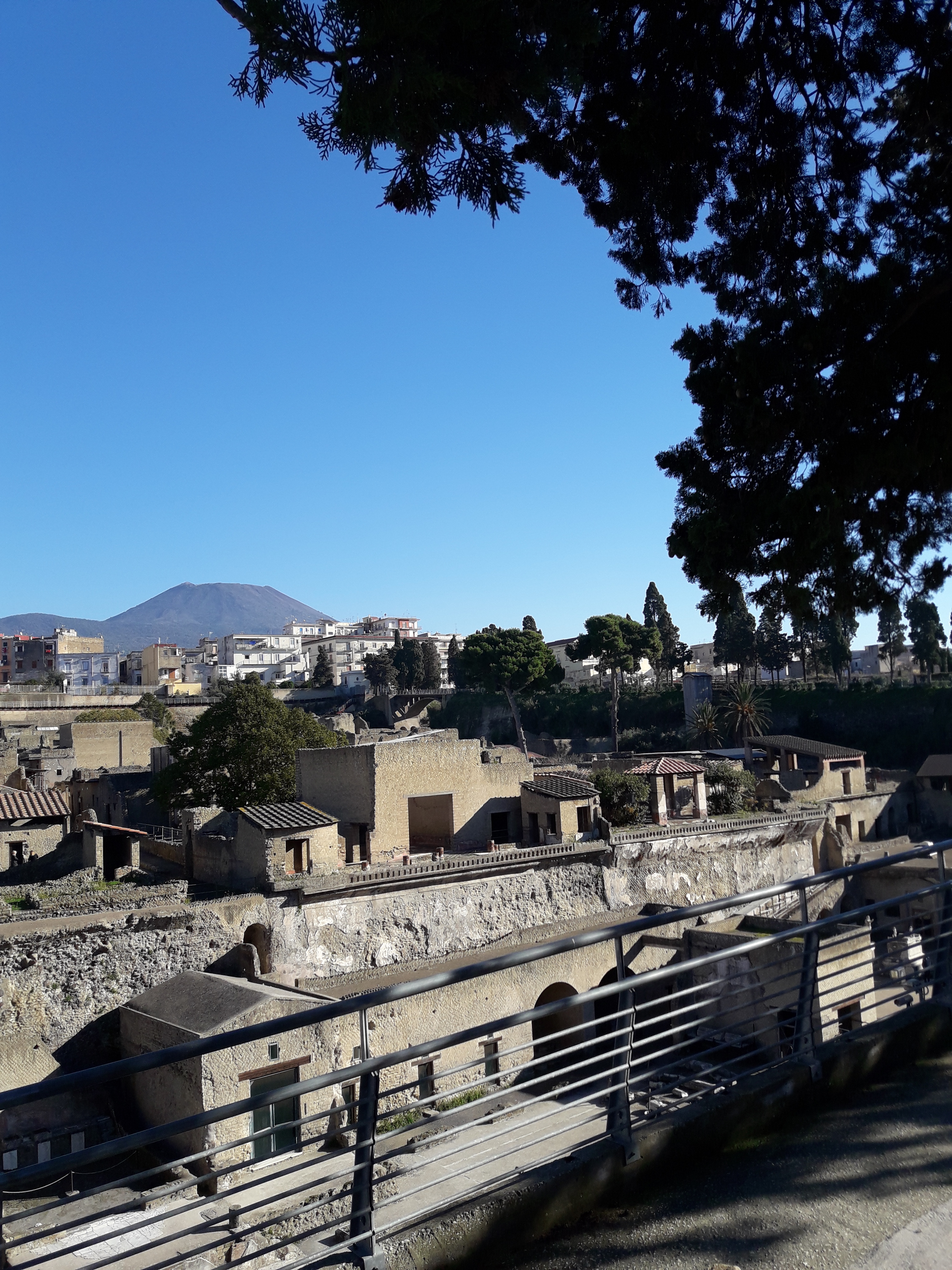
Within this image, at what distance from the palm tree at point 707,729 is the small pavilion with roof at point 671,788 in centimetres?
2050

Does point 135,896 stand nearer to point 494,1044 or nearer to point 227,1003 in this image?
point 227,1003

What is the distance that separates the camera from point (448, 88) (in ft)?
19.5

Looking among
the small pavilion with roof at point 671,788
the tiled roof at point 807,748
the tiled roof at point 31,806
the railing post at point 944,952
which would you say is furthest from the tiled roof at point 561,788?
the railing post at point 944,952

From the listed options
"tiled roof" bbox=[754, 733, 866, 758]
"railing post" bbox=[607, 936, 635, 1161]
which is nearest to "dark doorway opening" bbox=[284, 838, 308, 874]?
"railing post" bbox=[607, 936, 635, 1161]

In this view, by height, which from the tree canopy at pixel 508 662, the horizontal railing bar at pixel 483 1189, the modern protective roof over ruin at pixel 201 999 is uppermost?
the tree canopy at pixel 508 662

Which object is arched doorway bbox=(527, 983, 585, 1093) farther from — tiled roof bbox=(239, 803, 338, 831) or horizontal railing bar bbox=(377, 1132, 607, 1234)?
horizontal railing bar bbox=(377, 1132, 607, 1234)

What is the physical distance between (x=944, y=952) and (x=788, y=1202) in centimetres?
216

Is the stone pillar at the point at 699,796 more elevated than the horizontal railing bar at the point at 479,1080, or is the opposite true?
the horizontal railing bar at the point at 479,1080

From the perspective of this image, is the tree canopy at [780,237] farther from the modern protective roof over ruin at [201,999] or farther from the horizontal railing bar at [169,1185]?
the modern protective roof over ruin at [201,999]

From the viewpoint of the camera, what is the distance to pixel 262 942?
59.6ft

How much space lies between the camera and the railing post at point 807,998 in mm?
3875

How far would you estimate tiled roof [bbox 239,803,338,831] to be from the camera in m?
19.6

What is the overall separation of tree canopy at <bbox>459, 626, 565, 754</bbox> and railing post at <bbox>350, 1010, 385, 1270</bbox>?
50998 mm

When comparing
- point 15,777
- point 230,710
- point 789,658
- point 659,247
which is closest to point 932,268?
point 659,247
